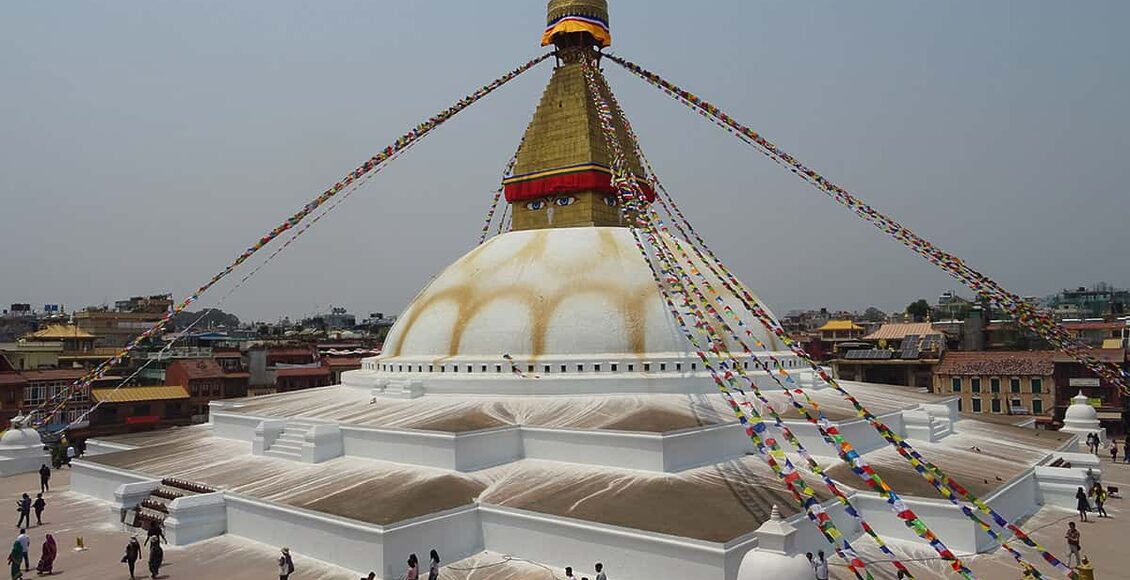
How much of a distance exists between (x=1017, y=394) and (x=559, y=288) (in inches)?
830

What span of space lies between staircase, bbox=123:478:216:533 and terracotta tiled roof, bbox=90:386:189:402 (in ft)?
52.8

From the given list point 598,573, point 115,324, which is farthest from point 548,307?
point 115,324

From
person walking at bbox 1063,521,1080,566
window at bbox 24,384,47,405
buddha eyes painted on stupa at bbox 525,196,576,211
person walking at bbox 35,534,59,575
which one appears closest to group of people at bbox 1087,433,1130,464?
person walking at bbox 1063,521,1080,566

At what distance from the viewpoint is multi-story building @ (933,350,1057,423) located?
2678 centimetres

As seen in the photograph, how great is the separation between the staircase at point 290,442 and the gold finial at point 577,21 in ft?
39.5

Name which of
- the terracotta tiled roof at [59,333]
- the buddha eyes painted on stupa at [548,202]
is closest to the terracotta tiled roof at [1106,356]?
the buddha eyes painted on stupa at [548,202]

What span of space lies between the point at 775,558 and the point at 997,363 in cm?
2554

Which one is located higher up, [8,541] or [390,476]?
[390,476]

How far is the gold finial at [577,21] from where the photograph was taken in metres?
19.4

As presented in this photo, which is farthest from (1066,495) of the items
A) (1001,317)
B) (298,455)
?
(1001,317)

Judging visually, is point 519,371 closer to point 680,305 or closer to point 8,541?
point 680,305

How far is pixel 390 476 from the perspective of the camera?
12.2 metres

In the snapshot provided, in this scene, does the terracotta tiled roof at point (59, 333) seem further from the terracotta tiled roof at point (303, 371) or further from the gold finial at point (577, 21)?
the gold finial at point (577, 21)

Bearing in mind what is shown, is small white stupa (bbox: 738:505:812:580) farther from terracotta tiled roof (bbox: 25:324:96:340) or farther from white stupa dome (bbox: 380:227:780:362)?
terracotta tiled roof (bbox: 25:324:96:340)
